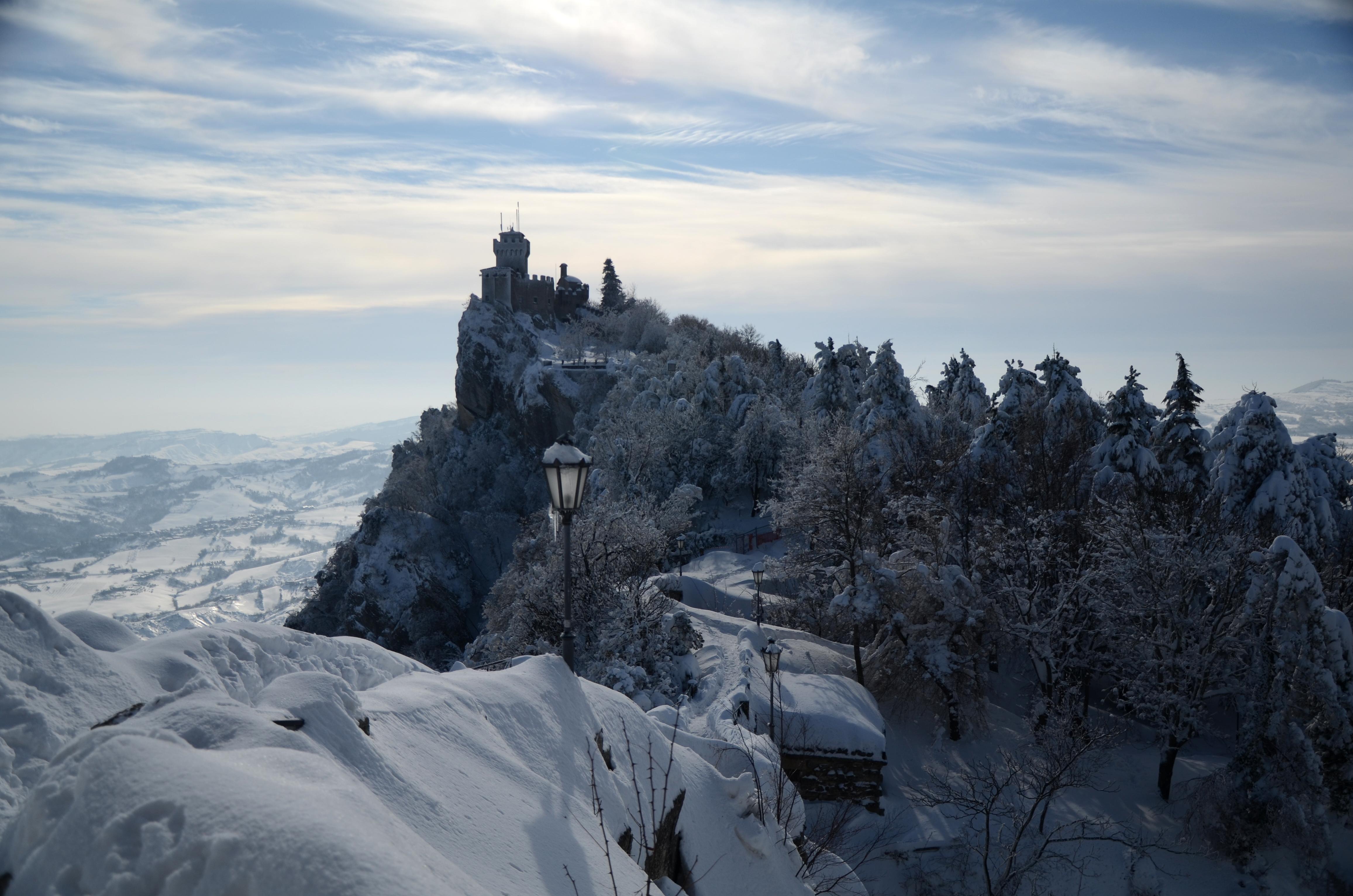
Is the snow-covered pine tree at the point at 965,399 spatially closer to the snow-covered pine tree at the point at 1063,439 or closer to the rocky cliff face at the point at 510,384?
the snow-covered pine tree at the point at 1063,439

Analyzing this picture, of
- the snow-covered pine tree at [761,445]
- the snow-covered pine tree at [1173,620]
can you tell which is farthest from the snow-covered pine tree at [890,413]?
the snow-covered pine tree at [1173,620]

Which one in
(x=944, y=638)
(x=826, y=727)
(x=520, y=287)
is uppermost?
(x=520, y=287)

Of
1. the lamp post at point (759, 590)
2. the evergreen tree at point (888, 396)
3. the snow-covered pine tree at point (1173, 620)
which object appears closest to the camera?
the snow-covered pine tree at point (1173, 620)

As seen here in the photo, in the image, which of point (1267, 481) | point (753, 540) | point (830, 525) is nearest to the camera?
point (1267, 481)

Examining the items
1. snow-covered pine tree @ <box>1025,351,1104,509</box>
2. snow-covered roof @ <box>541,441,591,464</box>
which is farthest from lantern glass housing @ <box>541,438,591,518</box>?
snow-covered pine tree @ <box>1025,351,1104,509</box>

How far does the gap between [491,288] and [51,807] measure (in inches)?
3151

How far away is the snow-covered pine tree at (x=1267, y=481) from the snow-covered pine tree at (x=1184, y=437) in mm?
2427

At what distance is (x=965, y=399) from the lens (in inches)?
1682

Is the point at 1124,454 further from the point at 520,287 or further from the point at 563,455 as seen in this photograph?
the point at 520,287

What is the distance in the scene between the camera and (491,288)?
3123 inches

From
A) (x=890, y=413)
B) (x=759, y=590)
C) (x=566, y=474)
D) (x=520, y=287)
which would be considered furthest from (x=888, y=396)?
(x=520, y=287)

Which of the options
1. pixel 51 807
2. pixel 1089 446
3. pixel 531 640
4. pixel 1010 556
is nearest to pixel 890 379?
pixel 1089 446

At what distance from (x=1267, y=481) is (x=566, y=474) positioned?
24.4 meters

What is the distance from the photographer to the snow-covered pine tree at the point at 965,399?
4041cm
